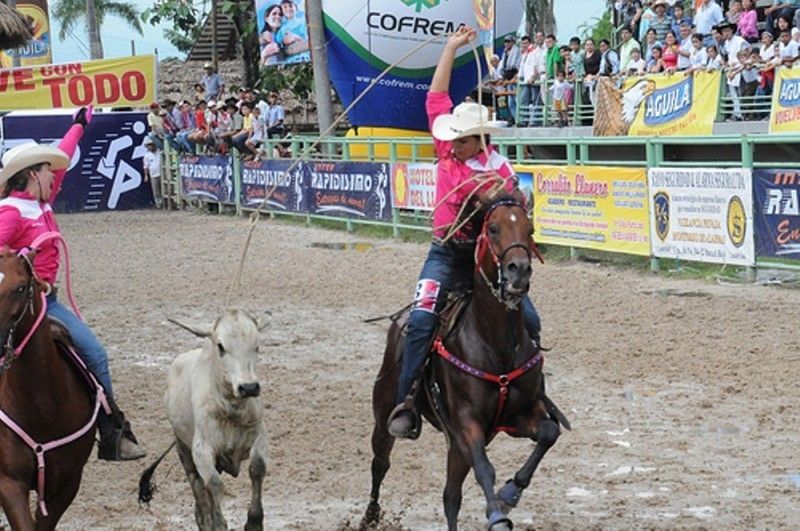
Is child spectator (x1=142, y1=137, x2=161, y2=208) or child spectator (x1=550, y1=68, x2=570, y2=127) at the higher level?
child spectator (x1=550, y1=68, x2=570, y2=127)

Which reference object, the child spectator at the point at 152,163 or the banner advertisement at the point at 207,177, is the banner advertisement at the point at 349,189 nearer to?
the banner advertisement at the point at 207,177

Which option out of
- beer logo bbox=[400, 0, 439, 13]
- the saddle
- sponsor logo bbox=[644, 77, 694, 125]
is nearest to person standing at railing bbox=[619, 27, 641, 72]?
sponsor logo bbox=[644, 77, 694, 125]

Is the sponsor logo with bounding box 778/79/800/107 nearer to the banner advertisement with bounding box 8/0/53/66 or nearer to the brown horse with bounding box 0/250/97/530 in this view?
the brown horse with bounding box 0/250/97/530

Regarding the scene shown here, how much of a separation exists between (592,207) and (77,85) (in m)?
19.1

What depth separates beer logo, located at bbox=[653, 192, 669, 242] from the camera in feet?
51.1

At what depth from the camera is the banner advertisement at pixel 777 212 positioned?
1366 centimetres

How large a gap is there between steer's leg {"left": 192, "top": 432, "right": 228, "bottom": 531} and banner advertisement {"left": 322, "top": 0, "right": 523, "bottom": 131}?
21.9 metres

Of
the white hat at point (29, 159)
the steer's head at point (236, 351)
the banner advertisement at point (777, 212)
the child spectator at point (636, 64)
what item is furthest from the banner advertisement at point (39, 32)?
the steer's head at point (236, 351)

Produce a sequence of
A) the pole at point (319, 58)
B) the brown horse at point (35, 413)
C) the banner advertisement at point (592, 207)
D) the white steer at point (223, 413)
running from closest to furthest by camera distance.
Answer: the brown horse at point (35, 413)
the white steer at point (223, 413)
the banner advertisement at point (592, 207)
the pole at point (319, 58)

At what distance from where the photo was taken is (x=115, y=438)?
6.90 metres

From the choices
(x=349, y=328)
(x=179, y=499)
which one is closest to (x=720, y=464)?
(x=179, y=499)

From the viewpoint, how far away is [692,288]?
48.0ft

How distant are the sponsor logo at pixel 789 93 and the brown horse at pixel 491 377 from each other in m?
11.7

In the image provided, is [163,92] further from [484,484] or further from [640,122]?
[484,484]
